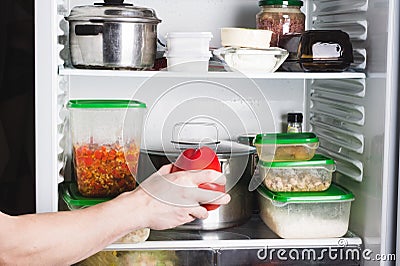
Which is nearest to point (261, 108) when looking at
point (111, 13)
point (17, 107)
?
point (111, 13)

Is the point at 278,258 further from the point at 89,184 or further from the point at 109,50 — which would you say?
the point at 109,50

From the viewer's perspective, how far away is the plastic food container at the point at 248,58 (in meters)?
1.77

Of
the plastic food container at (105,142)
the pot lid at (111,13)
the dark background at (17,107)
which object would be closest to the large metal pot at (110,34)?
the pot lid at (111,13)

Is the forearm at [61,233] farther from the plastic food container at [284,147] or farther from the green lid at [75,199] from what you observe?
the plastic food container at [284,147]

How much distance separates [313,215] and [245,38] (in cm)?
51

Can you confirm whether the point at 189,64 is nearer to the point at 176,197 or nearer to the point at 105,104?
the point at 105,104

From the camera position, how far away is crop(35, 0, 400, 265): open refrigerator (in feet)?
5.47

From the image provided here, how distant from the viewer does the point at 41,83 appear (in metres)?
1.64

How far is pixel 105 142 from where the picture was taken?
5.86 feet

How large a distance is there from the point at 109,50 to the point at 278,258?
712mm

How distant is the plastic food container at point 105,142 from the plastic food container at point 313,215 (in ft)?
1.34

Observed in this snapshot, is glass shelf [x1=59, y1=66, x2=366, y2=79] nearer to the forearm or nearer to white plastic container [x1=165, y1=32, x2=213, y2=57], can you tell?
white plastic container [x1=165, y1=32, x2=213, y2=57]

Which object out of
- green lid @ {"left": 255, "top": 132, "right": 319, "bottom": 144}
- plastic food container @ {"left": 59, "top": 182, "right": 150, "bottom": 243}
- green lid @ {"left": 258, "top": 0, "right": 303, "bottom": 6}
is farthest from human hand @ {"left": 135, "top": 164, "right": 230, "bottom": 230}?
green lid @ {"left": 258, "top": 0, "right": 303, "bottom": 6}

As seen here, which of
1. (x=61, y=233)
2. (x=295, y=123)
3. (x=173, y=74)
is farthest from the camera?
(x=295, y=123)
